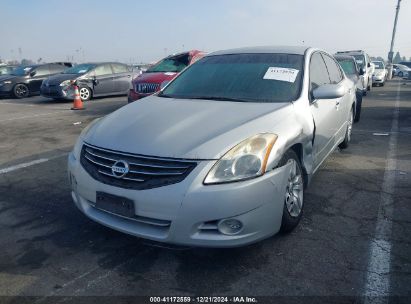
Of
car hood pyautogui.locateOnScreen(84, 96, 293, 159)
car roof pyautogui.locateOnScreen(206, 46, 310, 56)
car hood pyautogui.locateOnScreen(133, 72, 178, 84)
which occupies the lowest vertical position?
car hood pyautogui.locateOnScreen(133, 72, 178, 84)

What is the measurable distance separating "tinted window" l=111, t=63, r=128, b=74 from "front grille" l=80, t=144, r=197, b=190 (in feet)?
39.6

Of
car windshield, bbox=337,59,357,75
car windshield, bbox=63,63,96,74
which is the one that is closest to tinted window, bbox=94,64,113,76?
car windshield, bbox=63,63,96,74

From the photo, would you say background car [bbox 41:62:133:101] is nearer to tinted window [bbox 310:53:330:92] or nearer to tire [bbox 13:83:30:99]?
tire [bbox 13:83:30:99]

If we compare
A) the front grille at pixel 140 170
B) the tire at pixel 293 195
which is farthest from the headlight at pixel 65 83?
the tire at pixel 293 195

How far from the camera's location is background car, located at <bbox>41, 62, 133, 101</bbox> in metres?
12.6

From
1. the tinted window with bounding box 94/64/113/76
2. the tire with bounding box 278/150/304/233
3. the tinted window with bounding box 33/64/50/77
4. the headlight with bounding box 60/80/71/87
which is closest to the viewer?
the tire with bounding box 278/150/304/233

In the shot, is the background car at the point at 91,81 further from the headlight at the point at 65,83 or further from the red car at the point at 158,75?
the red car at the point at 158,75

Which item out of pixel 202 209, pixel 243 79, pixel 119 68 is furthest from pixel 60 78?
pixel 202 209

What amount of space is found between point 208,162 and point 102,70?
40.2 ft

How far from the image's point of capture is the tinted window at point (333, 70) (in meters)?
4.62

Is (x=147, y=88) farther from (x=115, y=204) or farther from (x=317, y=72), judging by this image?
(x=115, y=204)

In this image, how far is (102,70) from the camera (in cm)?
1349

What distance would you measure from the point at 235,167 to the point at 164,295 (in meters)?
0.96

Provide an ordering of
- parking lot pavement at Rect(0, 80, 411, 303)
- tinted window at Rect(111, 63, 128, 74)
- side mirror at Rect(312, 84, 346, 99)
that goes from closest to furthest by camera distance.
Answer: parking lot pavement at Rect(0, 80, 411, 303), side mirror at Rect(312, 84, 346, 99), tinted window at Rect(111, 63, 128, 74)
